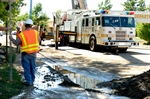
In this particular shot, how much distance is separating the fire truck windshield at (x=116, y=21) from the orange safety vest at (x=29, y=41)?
1251 cm

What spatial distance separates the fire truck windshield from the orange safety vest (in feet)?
41.0

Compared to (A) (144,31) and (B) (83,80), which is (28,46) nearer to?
(B) (83,80)

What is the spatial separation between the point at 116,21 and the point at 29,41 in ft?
43.3

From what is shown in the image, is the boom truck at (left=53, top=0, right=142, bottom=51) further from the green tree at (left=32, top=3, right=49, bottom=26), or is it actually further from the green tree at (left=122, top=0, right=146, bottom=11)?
the green tree at (left=122, top=0, right=146, bottom=11)

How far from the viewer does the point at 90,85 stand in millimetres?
8766

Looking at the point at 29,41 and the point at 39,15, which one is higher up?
the point at 39,15

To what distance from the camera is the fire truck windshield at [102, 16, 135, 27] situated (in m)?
20.5

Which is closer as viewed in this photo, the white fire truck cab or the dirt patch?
the dirt patch

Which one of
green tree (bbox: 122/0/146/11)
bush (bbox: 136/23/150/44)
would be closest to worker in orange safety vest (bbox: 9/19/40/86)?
bush (bbox: 136/23/150/44)

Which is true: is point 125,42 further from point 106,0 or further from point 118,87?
point 106,0

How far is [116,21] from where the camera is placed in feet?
67.9

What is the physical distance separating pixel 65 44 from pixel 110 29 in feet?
25.7

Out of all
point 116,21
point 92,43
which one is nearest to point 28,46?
point 116,21

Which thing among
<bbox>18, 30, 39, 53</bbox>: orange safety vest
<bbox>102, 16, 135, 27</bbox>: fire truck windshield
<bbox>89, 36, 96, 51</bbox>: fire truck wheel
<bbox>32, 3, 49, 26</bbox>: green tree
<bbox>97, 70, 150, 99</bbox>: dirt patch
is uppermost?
<bbox>32, 3, 49, 26</bbox>: green tree
